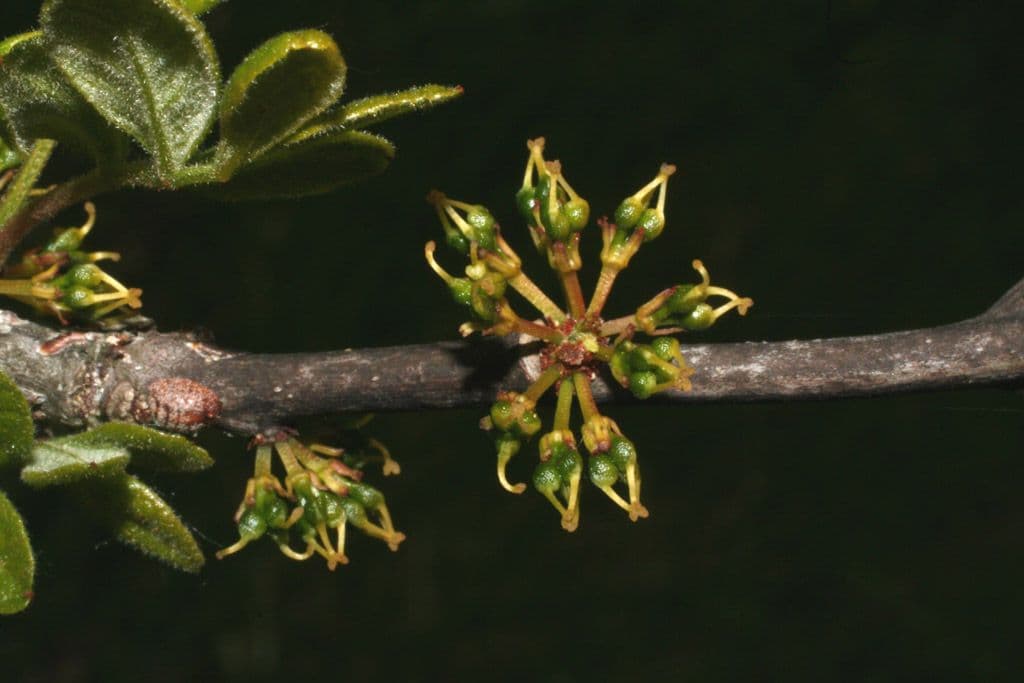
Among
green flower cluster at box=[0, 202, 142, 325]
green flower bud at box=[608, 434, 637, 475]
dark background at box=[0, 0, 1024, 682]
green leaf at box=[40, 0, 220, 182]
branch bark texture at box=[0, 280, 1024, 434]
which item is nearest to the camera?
green leaf at box=[40, 0, 220, 182]

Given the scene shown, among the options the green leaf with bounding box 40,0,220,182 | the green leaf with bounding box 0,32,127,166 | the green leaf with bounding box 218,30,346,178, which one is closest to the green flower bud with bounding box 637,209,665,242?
the green leaf with bounding box 218,30,346,178

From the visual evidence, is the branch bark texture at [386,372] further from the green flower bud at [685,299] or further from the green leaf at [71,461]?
the green leaf at [71,461]

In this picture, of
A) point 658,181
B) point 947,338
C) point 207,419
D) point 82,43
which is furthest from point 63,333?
point 947,338

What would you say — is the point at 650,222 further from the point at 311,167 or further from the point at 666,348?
the point at 311,167

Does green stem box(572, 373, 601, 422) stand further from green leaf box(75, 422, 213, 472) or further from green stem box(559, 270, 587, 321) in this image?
green leaf box(75, 422, 213, 472)

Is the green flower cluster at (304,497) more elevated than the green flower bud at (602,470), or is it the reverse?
the green flower bud at (602,470)

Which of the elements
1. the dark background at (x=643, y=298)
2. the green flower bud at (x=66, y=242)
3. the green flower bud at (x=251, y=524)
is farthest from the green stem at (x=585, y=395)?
the dark background at (x=643, y=298)

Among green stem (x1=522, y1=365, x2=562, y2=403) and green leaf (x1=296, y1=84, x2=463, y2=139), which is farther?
green stem (x1=522, y1=365, x2=562, y2=403)
